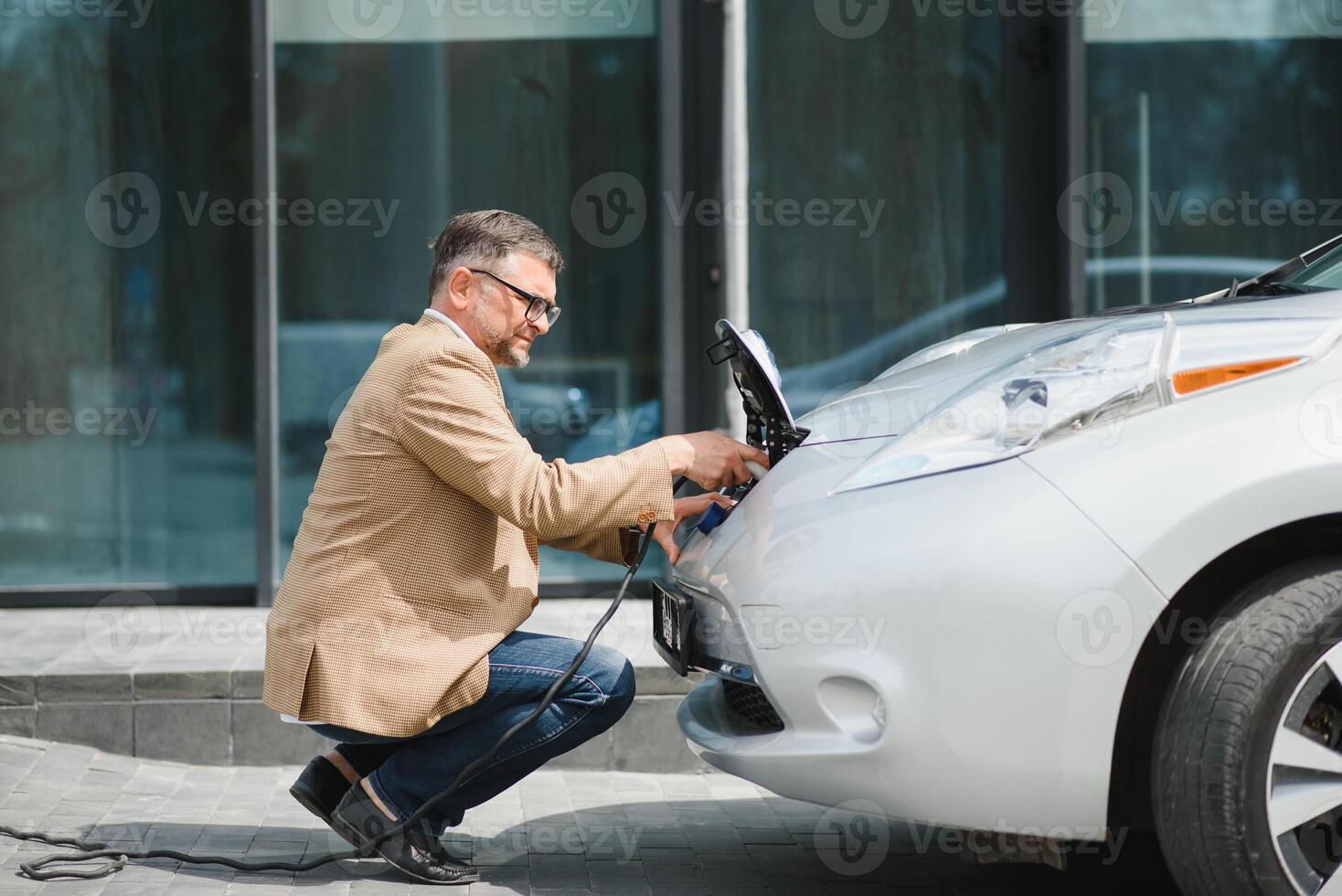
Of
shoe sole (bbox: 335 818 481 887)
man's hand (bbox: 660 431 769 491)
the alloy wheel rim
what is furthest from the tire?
shoe sole (bbox: 335 818 481 887)

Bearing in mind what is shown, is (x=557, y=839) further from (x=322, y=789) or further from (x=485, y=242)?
(x=485, y=242)

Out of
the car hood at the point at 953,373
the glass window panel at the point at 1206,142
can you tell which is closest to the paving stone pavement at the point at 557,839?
the car hood at the point at 953,373

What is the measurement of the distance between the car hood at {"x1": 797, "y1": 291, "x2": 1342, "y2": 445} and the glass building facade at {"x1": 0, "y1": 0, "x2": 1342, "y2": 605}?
296cm

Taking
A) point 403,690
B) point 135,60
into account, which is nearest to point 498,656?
point 403,690

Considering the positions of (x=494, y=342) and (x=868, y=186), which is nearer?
(x=494, y=342)

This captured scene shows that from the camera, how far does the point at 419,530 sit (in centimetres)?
328

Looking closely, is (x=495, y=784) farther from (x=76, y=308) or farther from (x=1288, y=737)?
(x=76, y=308)

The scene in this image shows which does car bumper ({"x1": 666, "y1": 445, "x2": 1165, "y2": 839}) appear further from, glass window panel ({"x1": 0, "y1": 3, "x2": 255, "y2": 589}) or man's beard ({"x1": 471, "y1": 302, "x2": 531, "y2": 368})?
glass window panel ({"x1": 0, "y1": 3, "x2": 255, "y2": 589})

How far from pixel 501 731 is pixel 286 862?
61 cm

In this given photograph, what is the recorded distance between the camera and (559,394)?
6.43 meters

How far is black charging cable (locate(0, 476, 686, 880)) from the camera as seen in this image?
3283 mm

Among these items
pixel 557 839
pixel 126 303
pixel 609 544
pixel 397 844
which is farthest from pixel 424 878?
pixel 126 303

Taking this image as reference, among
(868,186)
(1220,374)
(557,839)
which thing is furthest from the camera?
(868,186)

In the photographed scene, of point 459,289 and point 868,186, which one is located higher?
point 868,186
